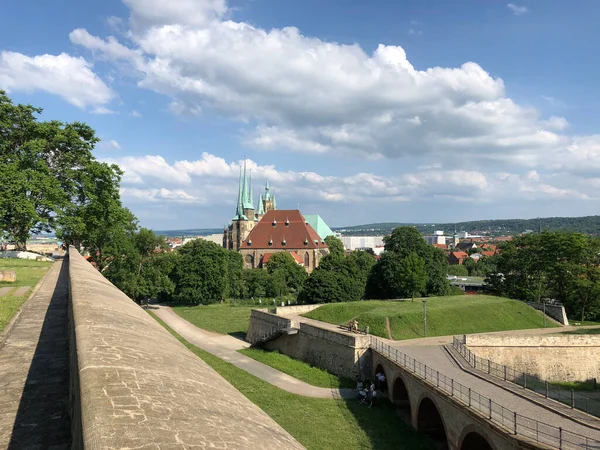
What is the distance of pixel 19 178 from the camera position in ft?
76.4

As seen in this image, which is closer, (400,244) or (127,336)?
(127,336)

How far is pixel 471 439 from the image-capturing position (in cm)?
1627

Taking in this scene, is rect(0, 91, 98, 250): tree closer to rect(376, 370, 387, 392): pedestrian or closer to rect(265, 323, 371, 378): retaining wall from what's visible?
rect(265, 323, 371, 378): retaining wall

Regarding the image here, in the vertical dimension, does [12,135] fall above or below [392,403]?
above

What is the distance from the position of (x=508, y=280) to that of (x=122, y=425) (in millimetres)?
53544

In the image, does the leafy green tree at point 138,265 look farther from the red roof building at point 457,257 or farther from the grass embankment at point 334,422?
the red roof building at point 457,257

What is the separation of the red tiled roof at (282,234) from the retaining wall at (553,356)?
6598 centimetres

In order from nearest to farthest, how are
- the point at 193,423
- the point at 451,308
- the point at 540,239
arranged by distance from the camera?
the point at 193,423 → the point at 451,308 → the point at 540,239

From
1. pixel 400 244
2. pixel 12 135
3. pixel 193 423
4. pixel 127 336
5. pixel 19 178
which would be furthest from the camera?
pixel 400 244

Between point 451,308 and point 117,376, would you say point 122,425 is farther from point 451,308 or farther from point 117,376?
point 451,308

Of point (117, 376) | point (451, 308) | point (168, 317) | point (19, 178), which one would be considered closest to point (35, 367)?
point (117, 376)

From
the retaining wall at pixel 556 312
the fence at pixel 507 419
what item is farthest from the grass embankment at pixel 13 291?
the retaining wall at pixel 556 312

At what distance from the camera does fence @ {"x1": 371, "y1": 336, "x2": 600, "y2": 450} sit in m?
12.7

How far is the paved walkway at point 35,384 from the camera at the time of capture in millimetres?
5531
